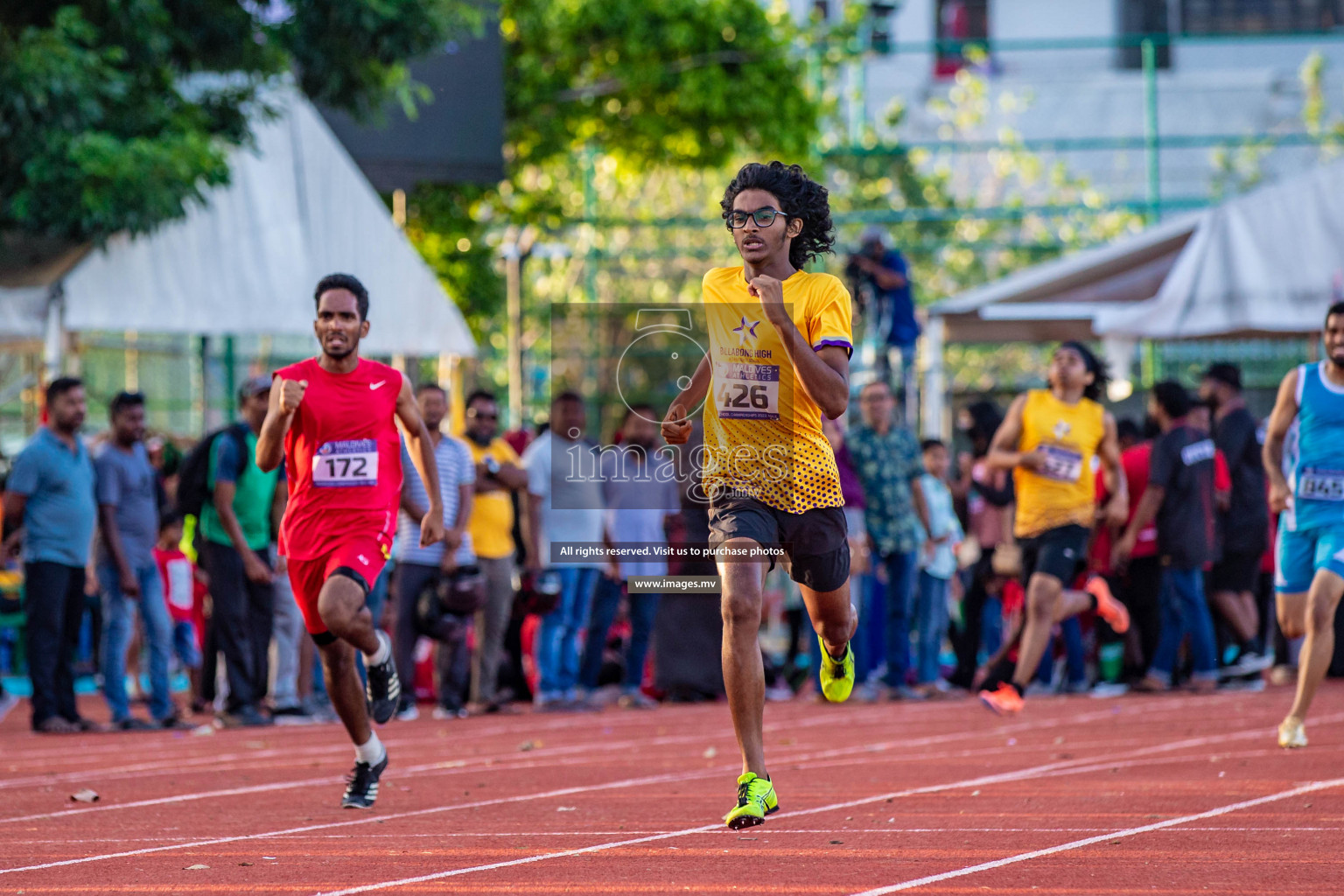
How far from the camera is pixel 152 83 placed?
1515cm

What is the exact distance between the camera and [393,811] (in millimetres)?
7617

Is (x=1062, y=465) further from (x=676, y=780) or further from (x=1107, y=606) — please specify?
(x=676, y=780)

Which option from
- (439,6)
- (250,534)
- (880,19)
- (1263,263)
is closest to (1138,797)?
(250,534)

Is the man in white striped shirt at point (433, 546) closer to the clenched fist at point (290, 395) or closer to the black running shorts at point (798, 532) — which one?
the clenched fist at point (290, 395)

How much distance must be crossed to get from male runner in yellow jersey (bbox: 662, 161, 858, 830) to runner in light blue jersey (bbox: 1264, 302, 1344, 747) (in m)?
3.21

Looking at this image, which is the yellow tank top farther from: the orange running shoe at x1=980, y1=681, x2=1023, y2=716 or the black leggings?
the black leggings

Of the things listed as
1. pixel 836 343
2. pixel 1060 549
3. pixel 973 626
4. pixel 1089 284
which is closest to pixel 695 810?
pixel 836 343

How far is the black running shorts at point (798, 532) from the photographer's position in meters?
6.59

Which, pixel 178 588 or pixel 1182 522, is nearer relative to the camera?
pixel 1182 522

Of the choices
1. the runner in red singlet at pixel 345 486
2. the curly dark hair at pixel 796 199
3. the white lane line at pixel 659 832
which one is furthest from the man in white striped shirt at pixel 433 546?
the curly dark hair at pixel 796 199

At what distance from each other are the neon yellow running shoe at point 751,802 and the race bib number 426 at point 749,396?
1255mm

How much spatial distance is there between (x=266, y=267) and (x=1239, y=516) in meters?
7.89

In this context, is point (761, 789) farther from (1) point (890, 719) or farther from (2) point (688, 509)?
(2) point (688, 509)

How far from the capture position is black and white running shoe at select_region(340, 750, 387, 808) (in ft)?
25.1
